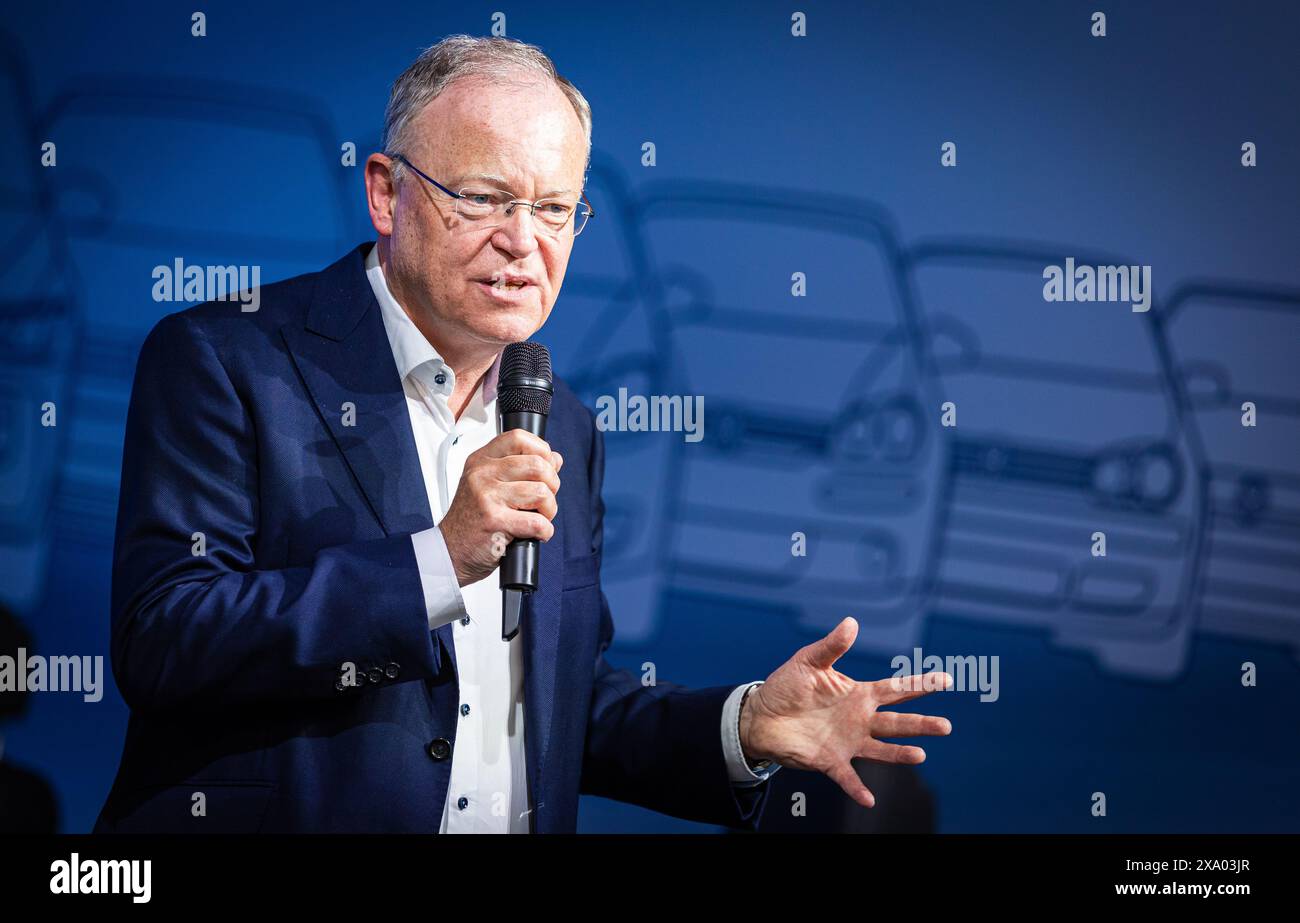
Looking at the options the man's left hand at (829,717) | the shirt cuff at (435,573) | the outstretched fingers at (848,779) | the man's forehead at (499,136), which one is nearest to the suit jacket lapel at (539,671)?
the shirt cuff at (435,573)

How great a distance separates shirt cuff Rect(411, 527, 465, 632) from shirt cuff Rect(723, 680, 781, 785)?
2.01 feet

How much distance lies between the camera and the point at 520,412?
5.98 feet

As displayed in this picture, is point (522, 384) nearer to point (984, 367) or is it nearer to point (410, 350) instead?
point (410, 350)

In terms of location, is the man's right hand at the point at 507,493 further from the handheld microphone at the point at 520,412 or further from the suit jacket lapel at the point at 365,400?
the suit jacket lapel at the point at 365,400

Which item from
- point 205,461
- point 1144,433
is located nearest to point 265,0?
point 205,461

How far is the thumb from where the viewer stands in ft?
6.37

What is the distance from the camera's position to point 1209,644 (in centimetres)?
304

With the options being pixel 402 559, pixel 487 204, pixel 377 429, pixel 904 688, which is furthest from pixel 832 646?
pixel 487 204

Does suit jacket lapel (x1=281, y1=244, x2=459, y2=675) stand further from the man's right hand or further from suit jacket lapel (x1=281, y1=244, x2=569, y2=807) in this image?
the man's right hand

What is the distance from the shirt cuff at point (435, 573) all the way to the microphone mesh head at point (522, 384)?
0.22 metres

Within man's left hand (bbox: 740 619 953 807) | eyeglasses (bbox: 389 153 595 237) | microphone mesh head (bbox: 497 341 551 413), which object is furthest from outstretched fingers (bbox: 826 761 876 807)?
eyeglasses (bbox: 389 153 595 237)

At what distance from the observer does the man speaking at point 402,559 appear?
1796mm
